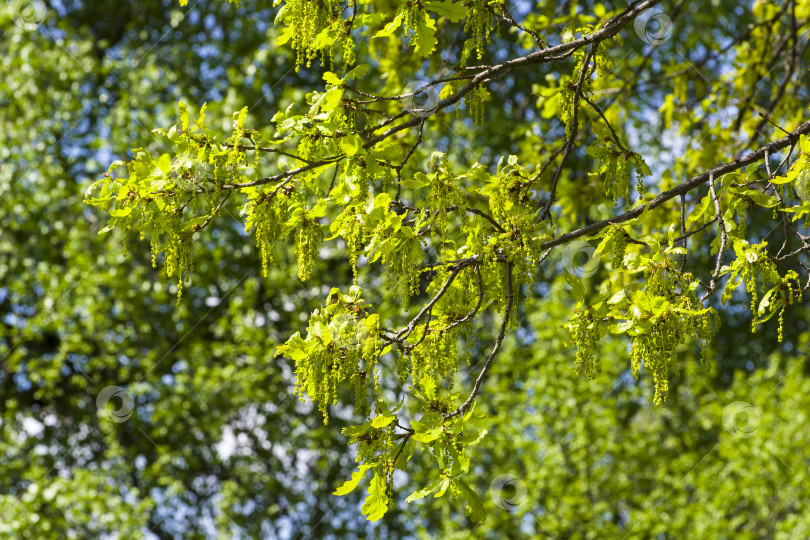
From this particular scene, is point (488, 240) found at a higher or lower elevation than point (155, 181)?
lower

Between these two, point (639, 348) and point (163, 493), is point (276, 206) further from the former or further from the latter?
point (163, 493)

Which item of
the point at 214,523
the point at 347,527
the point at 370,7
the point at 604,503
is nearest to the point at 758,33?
the point at 370,7

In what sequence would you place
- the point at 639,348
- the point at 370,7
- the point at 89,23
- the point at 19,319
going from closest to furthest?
the point at 639,348
the point at 370,7
the point at 19,319
the point at 89,23

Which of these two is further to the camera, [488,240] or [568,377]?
[568,377]

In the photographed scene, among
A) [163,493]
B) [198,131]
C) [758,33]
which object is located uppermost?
[758,33]

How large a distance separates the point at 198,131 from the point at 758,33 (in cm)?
345

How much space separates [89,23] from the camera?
9.40 m

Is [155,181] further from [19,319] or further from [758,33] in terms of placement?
[19,319]

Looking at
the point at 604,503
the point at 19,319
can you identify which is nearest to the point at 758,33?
the point at 604,503

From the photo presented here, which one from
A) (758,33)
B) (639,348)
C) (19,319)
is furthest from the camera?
(19,319)

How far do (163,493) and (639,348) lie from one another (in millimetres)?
5142

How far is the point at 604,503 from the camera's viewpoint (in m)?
6.23

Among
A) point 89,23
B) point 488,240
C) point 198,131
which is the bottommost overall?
point 488,240

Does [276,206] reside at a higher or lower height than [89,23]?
lower
